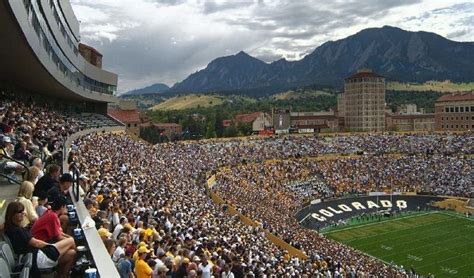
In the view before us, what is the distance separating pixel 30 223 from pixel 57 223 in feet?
2.14

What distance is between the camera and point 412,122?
150000mm

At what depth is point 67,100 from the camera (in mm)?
41438

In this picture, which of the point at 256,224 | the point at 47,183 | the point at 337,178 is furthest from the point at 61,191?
the point at 337,178

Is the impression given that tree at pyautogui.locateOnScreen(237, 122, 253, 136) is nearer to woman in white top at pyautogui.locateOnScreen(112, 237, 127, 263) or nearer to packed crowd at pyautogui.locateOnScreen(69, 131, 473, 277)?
packed crowd at pyautogui.locateOnScreen(69, 131, 473, 277)

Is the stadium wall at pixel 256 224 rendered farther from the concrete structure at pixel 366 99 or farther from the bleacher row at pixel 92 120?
the concrete structure at pixel 366 99

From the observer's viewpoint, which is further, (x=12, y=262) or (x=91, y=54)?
(x=91, y=54)

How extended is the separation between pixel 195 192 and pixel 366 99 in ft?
424

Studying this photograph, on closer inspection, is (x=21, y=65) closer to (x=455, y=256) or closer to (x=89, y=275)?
(x=89, y=275)

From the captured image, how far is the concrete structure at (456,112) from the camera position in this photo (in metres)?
95.0

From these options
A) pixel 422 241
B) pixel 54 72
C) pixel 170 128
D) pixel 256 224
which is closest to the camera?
pixel 54 72

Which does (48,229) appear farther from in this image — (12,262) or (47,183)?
(47,183)

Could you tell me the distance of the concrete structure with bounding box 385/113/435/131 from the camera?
148 meters

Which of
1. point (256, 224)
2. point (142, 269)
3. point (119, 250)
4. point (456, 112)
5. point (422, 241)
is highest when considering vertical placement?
point (456, 112)

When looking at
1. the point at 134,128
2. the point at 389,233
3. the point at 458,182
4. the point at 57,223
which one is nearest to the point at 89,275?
the point at 57,223
